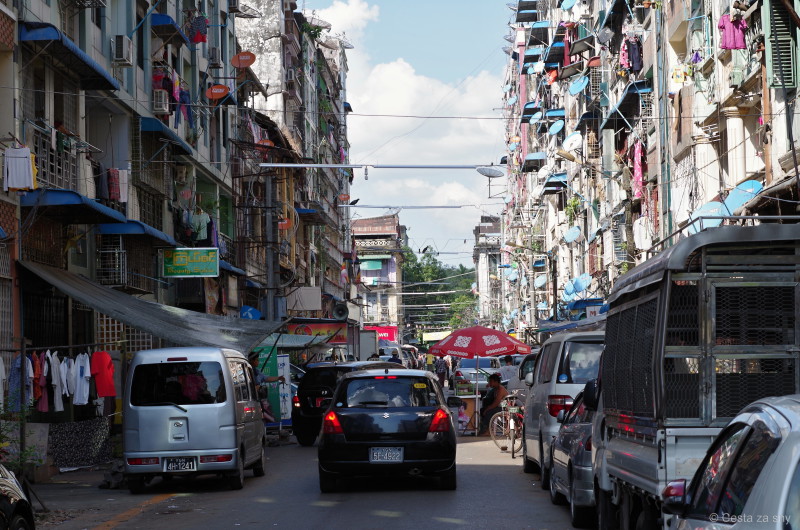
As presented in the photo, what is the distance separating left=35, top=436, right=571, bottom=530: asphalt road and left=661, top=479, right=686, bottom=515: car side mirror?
6.35m

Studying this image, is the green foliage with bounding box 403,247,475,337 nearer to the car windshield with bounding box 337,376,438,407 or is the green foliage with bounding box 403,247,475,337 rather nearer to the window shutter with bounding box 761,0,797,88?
the window shutter with bounding box 761,0,797,88

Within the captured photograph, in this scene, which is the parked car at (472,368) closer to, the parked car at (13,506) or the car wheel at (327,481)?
the car wheel at (327,481)

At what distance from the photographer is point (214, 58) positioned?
4041cm

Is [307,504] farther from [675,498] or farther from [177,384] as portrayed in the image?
[675,498]

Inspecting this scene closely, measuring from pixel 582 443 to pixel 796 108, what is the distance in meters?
11.5

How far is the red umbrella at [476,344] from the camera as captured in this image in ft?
98.9

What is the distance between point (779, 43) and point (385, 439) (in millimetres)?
10649

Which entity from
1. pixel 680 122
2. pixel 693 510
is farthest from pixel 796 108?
pixel 693 510

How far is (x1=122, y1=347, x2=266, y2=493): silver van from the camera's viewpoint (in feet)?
53.0

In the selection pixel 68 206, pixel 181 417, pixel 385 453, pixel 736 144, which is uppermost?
pixel 736 144

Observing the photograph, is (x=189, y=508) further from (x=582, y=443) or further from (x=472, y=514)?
(x=582, y=443)

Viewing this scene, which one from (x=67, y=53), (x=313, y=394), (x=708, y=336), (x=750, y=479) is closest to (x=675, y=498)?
(x=750, y=479)

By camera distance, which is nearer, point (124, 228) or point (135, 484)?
point (135, 484)

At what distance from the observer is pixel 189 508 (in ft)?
47.5
